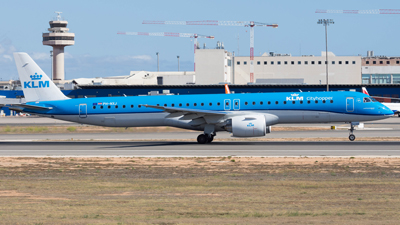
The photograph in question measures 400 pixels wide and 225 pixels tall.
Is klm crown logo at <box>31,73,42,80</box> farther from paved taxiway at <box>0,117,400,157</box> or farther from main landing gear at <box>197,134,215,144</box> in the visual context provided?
main landing gear at <box>197,134,215,144</box>

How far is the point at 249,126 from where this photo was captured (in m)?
36.8

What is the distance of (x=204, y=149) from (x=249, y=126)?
397 cm

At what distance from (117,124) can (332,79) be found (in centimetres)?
12953

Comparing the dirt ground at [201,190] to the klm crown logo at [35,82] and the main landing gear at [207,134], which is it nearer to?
the main landing gear at [207,134]

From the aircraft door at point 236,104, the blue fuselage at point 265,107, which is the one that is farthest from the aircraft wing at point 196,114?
the aircraft door at point 236,104

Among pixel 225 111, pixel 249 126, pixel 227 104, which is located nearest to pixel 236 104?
pixel 227 104

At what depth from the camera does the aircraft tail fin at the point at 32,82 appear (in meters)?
42.8

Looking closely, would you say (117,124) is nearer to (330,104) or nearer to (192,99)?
(192,99)

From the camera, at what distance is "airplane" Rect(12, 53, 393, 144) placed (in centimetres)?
3841

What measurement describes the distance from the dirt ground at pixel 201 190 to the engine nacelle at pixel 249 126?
26.0ft

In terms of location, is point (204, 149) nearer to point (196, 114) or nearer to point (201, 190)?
point (196, 114)

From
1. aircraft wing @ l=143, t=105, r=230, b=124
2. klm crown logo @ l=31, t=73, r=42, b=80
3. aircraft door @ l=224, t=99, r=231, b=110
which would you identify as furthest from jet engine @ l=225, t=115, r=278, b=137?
klm crown logo @ l=31, t=73, r=42, b=80

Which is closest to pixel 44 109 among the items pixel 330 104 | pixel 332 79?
pixel 330 104

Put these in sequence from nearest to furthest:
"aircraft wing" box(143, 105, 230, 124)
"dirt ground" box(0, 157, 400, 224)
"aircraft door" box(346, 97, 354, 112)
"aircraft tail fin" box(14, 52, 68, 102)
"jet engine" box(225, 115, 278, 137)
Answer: "dirt ground" box(0, 157, 400, 224)
"jet engine" box(225, 115, 278, 137)
"aircraft wing" box(143, 105, 230, 124)
"aircraft door" box(346, 97, 354, 112)
"aircraft tail fin" box(14, 52, 68, 102)
